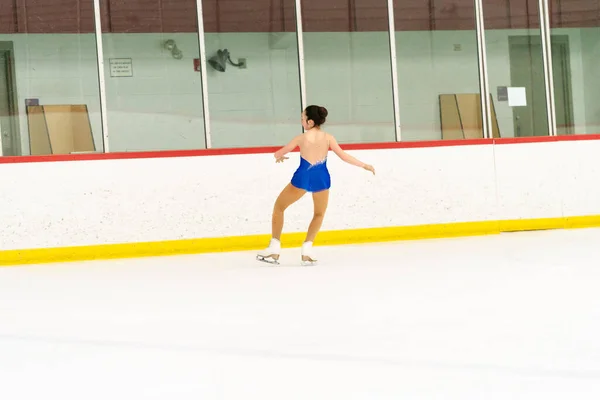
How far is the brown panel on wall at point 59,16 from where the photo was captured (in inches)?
399

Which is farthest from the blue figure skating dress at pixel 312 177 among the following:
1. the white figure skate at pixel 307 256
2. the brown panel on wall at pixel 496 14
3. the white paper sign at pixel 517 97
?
the brown panel on wall at pixel 496 14

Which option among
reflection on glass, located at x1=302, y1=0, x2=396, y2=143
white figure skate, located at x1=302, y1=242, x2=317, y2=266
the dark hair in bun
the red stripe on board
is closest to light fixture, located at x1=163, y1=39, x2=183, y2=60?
the red stripe on board

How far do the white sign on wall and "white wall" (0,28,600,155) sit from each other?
5 cm

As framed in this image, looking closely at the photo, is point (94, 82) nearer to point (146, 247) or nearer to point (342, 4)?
point (146, 247)

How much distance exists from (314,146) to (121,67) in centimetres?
Result: 287

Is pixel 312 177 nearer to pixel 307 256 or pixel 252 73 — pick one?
pixel 307 256

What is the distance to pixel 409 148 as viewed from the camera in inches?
424

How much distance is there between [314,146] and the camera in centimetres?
840

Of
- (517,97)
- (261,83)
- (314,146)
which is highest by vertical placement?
(261,83)

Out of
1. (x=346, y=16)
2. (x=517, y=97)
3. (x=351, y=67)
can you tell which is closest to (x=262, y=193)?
(x=351, y=67)

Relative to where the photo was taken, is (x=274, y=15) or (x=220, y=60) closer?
(x=220, y=60)

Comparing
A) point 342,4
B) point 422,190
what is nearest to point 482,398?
point 422,190

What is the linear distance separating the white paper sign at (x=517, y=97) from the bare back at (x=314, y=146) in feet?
12.5

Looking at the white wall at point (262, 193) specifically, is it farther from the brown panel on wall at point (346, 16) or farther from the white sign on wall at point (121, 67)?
the brown panel on wall at point (346, 16)
